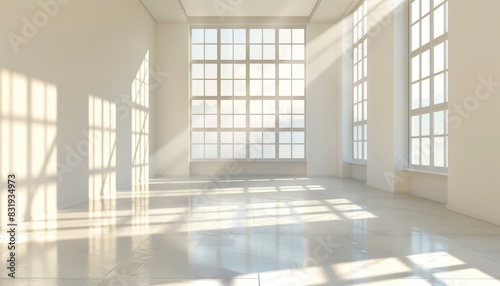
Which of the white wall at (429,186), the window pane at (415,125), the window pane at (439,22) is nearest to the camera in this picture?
the white wall at (429,186)

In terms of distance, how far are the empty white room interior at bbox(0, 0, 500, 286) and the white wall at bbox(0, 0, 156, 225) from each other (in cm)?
4

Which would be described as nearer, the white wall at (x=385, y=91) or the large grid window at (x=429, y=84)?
the large grid window at (x=429, y=84)

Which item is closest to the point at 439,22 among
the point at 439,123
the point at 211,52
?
the point at 439,123

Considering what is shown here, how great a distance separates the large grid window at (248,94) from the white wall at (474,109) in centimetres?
903

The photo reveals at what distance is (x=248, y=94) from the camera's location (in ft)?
51.8

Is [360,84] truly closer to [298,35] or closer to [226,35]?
[298,35]

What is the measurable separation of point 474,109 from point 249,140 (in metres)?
10.1

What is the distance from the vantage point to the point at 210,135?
15766mm

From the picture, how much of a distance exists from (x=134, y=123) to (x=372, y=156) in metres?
7.20

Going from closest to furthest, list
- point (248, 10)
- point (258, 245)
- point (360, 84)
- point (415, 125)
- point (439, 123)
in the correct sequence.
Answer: point (258, 245), point (439, 123), point (415, 125), point (360, 84), point (248, 10)

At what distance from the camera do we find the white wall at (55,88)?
5.87m

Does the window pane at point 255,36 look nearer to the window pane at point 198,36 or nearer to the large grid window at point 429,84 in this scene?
the window pane at point 198,36

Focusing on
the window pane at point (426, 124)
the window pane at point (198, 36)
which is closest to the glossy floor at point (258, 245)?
the window pane at point (426, 124)

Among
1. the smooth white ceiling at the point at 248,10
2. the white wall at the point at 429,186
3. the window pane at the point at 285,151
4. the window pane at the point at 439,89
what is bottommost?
the white wall at the point at 429,186
